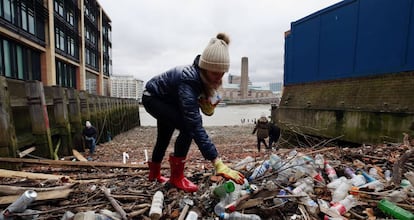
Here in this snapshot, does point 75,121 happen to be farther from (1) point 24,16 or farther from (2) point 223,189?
(1) point 24,16

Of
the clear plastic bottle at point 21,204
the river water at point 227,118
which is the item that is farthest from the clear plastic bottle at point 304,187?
the river water at point 227,118

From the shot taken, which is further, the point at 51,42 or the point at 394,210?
the point at 51,42

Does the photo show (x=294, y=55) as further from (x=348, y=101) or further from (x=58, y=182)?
(x=58, y=182)

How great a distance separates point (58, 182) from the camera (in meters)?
2.70

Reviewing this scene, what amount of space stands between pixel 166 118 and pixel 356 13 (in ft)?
29.3

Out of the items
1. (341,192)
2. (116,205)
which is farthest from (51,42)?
(341,192)

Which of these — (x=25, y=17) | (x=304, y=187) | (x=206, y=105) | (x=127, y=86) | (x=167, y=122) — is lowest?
(x=304, y=187)

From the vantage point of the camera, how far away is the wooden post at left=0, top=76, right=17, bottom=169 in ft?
13.3

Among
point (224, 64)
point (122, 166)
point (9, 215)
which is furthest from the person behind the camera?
point (122, 166)

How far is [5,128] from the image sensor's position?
409 centimetres

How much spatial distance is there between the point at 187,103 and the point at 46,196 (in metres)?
1.54

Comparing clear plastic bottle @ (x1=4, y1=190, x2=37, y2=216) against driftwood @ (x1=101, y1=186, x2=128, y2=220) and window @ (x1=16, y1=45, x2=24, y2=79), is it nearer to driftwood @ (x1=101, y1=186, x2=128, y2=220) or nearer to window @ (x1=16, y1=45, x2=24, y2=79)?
driftwood @ (x1=101, y1=186, x2=128, y2=220)

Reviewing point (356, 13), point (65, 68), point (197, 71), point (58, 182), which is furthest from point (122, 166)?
point (65, 68)

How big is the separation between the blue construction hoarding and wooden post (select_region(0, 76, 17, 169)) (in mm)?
9660
